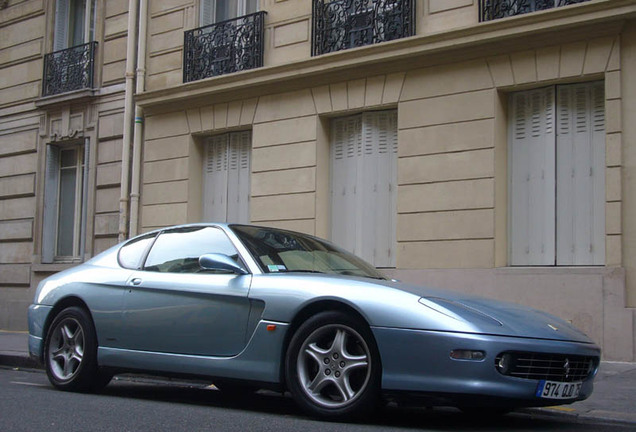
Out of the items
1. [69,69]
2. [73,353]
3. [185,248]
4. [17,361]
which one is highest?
[69,69]

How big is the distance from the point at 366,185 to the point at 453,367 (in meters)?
7.94

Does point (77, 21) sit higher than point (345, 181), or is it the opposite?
point (77, 21)

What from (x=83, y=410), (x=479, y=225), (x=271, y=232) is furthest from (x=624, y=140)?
(x=83, y=410)

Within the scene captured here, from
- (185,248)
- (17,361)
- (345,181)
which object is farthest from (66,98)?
(185,248)

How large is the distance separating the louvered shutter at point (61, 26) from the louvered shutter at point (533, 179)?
10230mm

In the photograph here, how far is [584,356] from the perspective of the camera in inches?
221

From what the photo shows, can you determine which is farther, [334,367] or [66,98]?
[66,98]

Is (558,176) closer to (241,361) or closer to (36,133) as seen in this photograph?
(241,361)

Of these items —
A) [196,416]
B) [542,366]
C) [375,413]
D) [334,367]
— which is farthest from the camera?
[375,413]

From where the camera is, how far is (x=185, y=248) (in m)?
6.97

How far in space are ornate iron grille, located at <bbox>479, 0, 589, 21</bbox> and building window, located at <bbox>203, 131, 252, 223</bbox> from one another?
15.1ft

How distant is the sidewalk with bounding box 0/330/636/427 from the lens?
6.23m

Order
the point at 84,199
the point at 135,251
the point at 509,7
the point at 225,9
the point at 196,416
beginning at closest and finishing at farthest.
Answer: the point at 196,416
the point at 135,251
the point at 509,7
the point at 225,9
the point at 84,199

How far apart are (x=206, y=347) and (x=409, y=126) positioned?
680 cm
